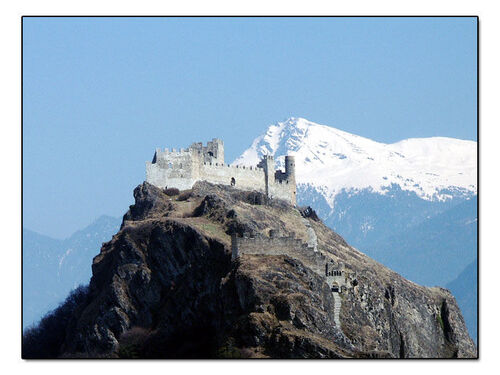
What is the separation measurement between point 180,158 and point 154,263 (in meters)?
23.6

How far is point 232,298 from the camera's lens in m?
106

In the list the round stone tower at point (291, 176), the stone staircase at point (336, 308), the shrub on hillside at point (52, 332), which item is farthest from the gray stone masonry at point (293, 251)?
A: the round stone tower at point (291, 176)

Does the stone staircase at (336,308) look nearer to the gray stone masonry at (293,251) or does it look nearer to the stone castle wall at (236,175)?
the gray stone masonry at (293,251)

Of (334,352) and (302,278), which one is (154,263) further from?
(334,352)

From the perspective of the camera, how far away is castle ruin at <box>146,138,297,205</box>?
5689 inches

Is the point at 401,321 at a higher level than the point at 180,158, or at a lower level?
lower

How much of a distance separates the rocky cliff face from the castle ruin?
7.40 feet

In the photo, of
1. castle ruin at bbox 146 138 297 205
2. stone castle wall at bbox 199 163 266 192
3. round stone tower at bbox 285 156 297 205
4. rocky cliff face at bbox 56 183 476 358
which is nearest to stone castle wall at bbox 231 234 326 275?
rocky cliff face at bbox 56 183 476 358

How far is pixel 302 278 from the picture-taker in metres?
109

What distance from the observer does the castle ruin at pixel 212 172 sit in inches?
5689

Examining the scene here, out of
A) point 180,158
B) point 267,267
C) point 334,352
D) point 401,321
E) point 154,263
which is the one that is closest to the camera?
point 334,352

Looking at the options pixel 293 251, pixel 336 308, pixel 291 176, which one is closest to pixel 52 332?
pixel 293 251

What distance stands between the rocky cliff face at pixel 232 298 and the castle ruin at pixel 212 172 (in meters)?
2.25
